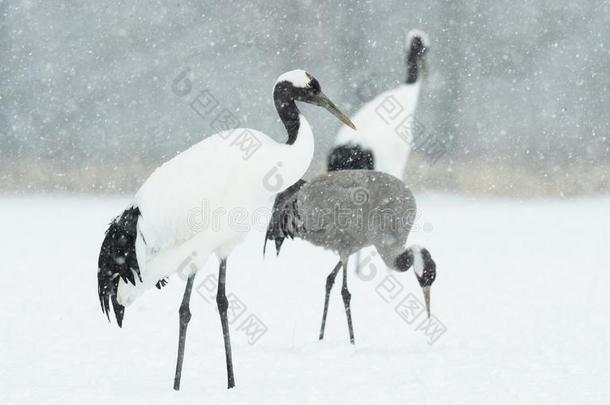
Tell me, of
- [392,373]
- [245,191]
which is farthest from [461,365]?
[245,191]

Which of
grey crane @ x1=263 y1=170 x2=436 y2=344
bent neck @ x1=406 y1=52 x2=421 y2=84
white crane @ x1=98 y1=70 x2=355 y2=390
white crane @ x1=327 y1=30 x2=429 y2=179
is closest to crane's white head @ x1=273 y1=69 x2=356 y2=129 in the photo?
white crane @ x1=98 y1=70 x2=355 y2=390

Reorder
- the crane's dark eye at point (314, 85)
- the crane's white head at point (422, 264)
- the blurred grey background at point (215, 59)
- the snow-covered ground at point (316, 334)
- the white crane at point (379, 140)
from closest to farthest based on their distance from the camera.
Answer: the snow-covered ground at point (316, 334) < the crane's dark eye at point (314, 85) < the crane's white head at point (422, 264) < the white crane at point (379, 140) < the blurred grey background at point (215, 59)

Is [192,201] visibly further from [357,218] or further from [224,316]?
[357,218]

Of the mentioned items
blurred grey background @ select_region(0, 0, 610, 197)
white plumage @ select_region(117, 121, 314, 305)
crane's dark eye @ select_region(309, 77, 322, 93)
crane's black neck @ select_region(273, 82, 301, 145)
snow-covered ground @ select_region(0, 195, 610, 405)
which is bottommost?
snow-covered ground @ select_region(0, 195, 610, 405)

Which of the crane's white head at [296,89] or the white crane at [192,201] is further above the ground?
the crane's white head at [296,89]

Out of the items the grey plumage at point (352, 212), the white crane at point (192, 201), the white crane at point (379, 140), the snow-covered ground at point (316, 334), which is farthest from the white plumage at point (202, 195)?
the white crane at point (379, 140)

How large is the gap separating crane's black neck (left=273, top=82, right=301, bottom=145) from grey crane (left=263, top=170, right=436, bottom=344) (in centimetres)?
119

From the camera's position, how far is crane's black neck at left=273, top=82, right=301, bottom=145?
5219mm

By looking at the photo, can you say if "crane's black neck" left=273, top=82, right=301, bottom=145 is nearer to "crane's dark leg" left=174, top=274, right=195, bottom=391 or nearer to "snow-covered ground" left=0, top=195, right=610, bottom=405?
"crane's dark leg" left=174, top=274, right=195, bottom=391

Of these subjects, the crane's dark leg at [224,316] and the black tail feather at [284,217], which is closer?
the crane's dark leg at [224,316]

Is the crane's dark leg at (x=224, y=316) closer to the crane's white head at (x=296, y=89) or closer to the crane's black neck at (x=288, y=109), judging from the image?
the crane's black neck at (x=288, y=109)

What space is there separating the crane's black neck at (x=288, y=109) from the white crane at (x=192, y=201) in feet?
0.11

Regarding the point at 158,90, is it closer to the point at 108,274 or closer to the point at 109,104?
the point at 109,104

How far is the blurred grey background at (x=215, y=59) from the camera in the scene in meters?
18.7
